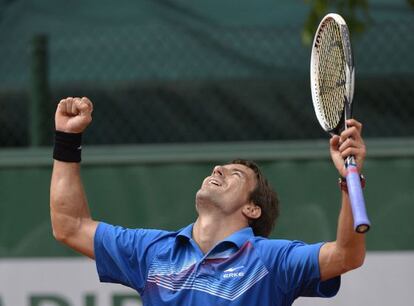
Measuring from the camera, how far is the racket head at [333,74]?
4191mm

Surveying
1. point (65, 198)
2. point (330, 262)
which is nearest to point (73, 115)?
point (65, 198)

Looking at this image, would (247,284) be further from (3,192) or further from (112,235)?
(3,192)

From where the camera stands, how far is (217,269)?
4488 millimetres

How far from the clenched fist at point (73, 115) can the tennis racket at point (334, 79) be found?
83 centimetres

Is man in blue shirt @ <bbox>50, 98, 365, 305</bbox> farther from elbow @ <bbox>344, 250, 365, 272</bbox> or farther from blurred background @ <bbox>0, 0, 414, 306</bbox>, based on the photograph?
blurred background @ <bbox>0, 0, 414, 306</bbox>

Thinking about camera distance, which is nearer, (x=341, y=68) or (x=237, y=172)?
(x=341, y=68)

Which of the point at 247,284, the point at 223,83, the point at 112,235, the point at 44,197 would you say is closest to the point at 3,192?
the point at 44,197

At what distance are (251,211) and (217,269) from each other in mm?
344

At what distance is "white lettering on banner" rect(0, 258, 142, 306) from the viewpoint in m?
6.65

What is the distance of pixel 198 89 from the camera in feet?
24.6

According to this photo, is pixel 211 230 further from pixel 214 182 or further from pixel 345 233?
pixel 345 233

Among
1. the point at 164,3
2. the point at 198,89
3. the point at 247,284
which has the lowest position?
the point at 247,284

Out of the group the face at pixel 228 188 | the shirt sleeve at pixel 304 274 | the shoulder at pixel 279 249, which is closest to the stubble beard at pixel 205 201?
the face at pixel 228 188

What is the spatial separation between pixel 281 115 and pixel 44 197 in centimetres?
152
